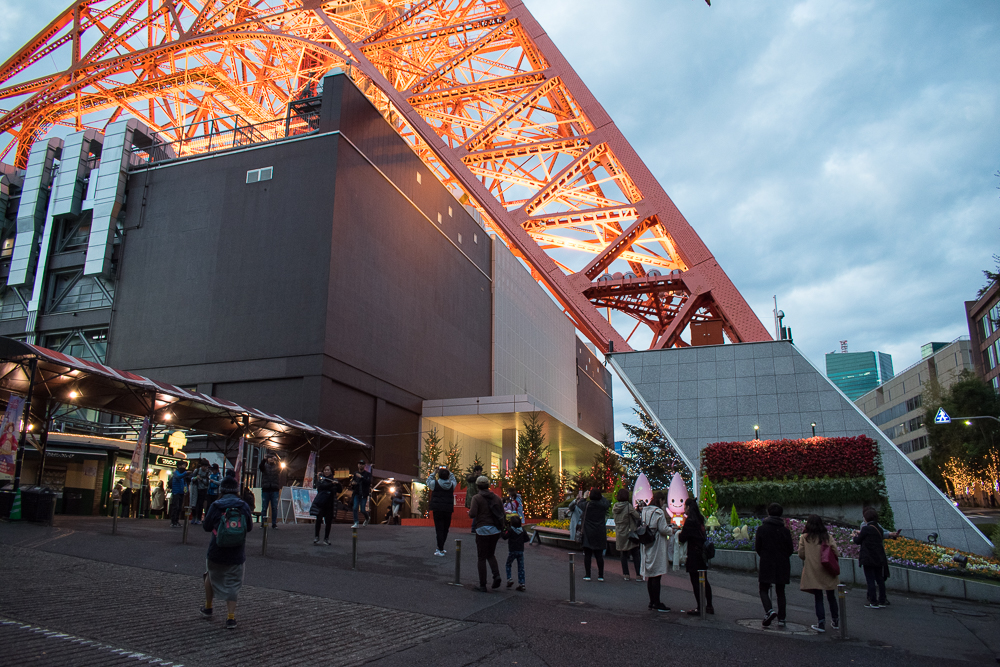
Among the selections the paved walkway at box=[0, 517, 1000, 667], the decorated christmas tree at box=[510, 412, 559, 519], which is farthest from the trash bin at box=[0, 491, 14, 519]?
the decorated christmas tree at box=[510, 412, 559, 519]

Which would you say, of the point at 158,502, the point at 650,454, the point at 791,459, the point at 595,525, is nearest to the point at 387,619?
the point at 595,525

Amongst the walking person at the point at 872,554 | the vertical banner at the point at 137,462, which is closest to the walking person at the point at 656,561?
the walking person at the point at 872,554

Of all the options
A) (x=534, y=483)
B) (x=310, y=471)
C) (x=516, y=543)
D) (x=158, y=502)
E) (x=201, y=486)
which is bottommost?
(x=516, y=543)

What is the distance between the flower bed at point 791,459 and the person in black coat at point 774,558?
9.02m

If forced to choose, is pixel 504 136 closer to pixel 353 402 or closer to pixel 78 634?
pixel 353 402

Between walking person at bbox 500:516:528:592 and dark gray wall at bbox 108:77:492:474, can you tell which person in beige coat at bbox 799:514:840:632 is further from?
dark gray wall at bbox 108:77:492:474

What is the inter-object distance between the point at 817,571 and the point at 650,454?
15.5 m

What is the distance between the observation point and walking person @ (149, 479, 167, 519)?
27.4 meters

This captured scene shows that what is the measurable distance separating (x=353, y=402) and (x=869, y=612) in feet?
82.2

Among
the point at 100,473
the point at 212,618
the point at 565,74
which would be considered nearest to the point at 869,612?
the point at 212,618

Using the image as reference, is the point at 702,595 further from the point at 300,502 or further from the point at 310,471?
the point at 310,471

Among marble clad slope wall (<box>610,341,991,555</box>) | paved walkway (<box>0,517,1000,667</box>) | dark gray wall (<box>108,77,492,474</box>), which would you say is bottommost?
paved walkway (<box>0,517,1000,667</box>)

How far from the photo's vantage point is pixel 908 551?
49.7 ft

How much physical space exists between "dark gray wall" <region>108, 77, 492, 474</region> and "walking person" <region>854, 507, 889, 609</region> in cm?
2251
